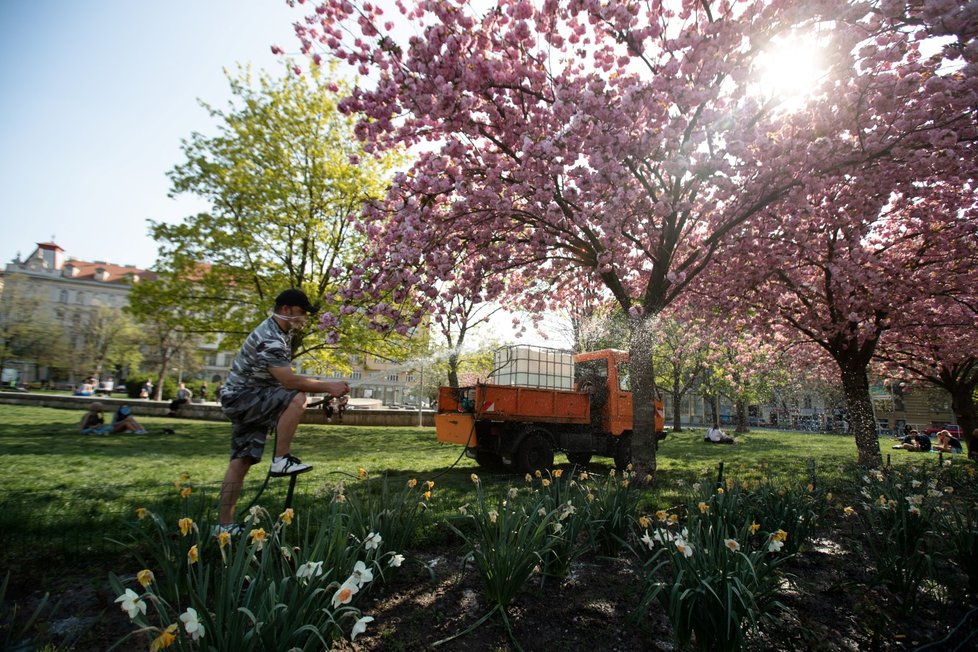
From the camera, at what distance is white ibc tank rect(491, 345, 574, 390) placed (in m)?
10.2

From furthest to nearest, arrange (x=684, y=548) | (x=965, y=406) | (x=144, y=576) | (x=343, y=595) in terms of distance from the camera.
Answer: (x=965, y=406) < (x=684, y=548) < (x=343, y=595) < (x=144, y=576)

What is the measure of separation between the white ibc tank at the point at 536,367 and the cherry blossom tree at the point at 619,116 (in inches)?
106

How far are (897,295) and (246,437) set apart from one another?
13283 millimetres

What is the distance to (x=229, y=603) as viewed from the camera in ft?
5.64

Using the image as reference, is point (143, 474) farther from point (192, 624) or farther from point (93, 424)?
point (93, 424)

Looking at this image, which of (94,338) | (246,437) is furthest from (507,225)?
(94,338)

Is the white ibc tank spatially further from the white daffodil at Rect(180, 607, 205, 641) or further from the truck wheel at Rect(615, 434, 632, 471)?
the white daffodil at Rect(180, 607, 205, 641)

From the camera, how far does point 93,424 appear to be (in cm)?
1233

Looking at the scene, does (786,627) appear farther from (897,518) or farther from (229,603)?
(229,603)

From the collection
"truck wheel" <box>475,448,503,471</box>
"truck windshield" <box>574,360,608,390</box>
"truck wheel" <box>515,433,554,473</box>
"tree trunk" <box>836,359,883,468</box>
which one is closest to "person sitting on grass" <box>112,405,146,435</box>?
"truck wheel" <box>475,448,503,471</box>

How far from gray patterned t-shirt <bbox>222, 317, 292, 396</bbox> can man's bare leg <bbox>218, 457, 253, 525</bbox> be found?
540 millimetres

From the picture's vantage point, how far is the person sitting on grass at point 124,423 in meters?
12.8

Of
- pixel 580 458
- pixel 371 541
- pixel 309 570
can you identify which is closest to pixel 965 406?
pixel 580 458

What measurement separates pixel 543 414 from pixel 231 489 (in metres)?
6.62
